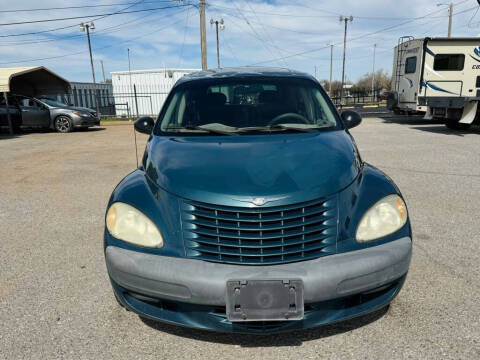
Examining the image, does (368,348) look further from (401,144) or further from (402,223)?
(401,144)

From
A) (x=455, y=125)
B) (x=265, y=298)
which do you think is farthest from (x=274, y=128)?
(x=455, y=125)

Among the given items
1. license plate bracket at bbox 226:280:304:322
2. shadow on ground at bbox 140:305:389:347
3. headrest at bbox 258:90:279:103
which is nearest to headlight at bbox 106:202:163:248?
license plate bracket at bbox 226:280:304:322

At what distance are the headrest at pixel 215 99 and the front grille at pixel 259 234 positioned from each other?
1.49 metres

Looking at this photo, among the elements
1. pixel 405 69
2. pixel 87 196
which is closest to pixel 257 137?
pixel 87 196

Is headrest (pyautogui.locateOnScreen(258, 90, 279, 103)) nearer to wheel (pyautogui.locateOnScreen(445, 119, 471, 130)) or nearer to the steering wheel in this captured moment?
the steering wheel

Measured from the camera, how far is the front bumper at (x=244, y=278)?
1.87 metres

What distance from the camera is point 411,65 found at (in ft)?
48.0

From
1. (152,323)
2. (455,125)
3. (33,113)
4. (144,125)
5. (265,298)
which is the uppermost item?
(144,125)

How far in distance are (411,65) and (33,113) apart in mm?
15522

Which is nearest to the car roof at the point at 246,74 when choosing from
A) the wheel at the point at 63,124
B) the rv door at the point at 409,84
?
the rv door at the point at 409,84

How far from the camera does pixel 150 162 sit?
266 centimetres

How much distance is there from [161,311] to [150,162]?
111cm

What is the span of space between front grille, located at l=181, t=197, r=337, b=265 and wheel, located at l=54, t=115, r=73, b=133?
14.6m

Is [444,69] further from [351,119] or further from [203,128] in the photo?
[203,128]
